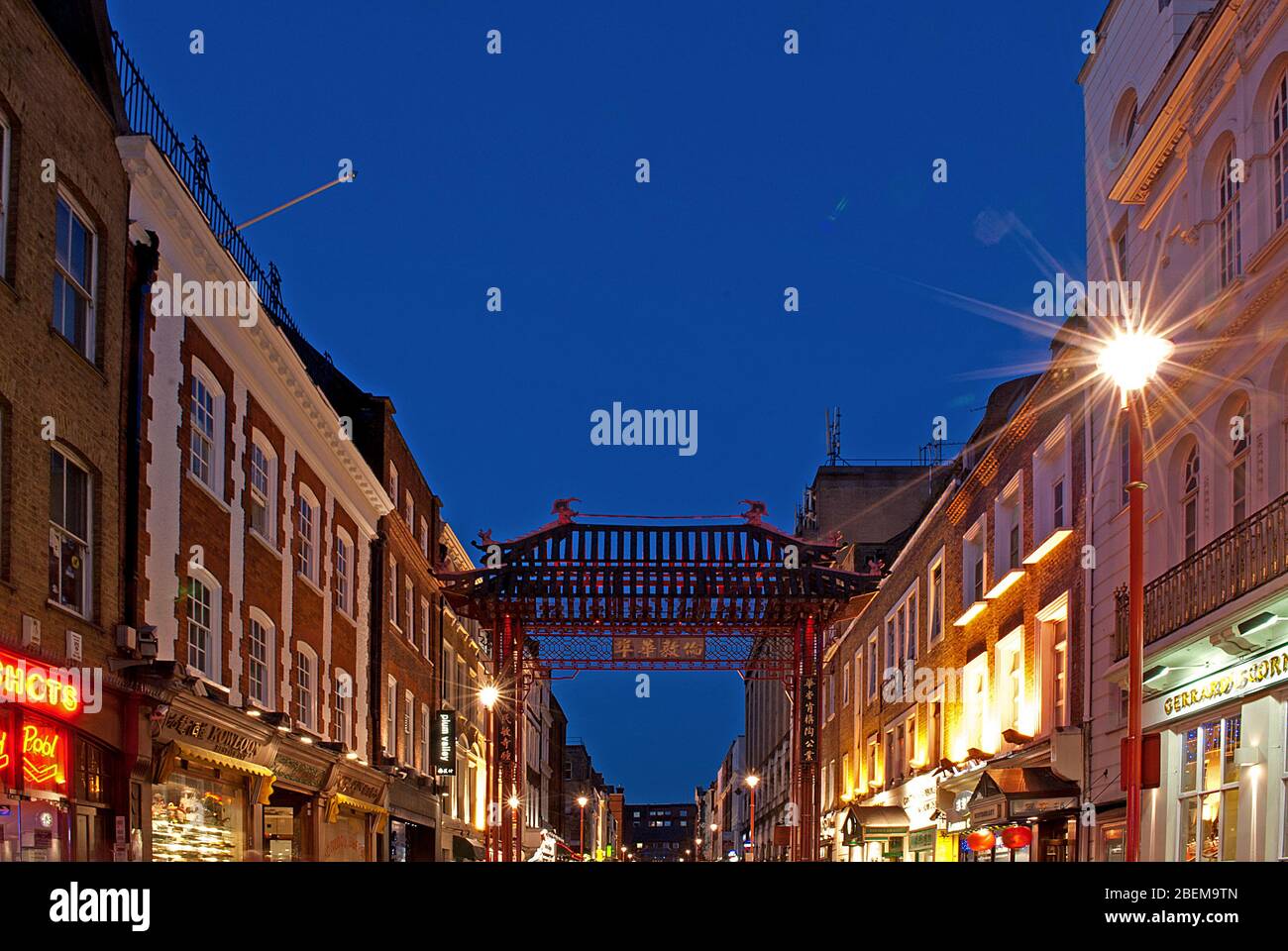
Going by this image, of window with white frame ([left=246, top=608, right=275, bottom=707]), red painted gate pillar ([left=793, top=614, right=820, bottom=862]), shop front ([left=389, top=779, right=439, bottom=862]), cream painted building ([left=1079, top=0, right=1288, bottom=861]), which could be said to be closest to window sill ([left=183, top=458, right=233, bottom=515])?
window with white frame ([left=246, top=608, right=275, bottom=707])

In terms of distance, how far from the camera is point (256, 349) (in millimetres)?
23734

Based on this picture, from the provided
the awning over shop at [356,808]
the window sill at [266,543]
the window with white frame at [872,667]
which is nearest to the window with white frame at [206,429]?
the window sill at [266,543]

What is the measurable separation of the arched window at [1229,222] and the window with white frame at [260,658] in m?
15.4

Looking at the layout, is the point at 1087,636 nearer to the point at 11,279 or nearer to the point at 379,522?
the point at 11,279

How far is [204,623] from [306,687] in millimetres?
6528

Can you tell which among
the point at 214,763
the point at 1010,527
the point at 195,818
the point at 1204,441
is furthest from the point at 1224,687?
the point at 195,818

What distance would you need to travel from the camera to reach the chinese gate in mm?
35906

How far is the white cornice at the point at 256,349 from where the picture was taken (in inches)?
720

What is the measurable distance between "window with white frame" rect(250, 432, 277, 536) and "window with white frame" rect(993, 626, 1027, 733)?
13.7 meters

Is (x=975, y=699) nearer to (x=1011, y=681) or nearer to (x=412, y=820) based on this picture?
(x=1011, y=681)

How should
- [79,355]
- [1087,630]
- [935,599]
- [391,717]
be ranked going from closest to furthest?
[79,355]
[1087,630]
[391,717]
[935,599]

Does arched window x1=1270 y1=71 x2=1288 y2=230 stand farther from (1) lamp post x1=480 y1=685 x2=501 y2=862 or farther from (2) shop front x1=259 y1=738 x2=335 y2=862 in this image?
(1) lamp post x1=480 y1=685 x2=501 y2=862
